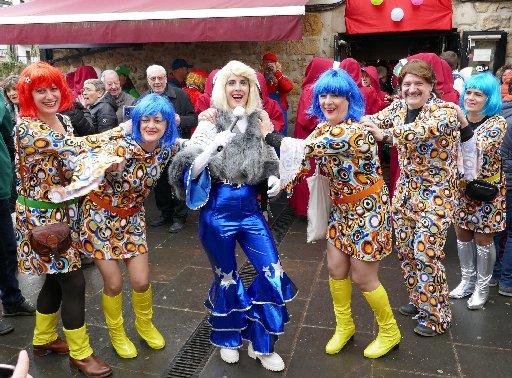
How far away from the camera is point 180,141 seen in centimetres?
314

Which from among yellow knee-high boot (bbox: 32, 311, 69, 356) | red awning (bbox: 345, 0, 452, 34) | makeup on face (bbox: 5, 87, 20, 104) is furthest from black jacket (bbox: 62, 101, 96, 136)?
red awning (bbox: 345, 0, 452, 34)

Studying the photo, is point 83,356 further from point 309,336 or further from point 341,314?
point 341,314

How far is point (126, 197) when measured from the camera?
2982 mm

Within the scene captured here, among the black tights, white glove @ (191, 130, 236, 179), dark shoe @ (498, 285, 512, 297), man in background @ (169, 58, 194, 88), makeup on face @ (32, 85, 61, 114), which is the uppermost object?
man in background @ (169, 58, 194, 88)

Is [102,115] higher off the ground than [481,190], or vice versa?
[102,115]

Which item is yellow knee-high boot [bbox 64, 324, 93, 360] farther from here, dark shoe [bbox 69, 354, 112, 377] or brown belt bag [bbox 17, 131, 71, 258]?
brown belt bag [bbox 17, 131, 71, 258]

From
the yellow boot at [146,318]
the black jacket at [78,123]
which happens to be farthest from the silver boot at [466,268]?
the black jacket at [78,123]

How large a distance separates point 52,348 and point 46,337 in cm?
11

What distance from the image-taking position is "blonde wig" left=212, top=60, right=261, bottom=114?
288 cm

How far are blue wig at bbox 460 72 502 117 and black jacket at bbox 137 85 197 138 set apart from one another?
10.5ft

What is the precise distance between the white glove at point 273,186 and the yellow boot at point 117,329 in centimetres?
118

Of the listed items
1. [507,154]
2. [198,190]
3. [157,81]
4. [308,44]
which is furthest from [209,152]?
[308,44]

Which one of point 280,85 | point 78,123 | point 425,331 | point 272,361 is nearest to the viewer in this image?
point 272,361

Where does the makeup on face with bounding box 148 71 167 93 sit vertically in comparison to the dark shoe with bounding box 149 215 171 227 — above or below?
above
